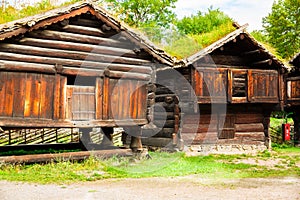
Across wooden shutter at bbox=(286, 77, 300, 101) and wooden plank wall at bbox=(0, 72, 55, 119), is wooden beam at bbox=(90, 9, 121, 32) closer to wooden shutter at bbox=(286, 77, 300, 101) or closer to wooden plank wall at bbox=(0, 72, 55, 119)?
wooden plank wall at bbox=(0, 72, 55, 119)

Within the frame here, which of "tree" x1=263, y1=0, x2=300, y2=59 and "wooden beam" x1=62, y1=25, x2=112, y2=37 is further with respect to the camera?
"tree" x1=263, y1=0, x2=300, y2=59

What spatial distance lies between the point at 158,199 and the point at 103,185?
201cm

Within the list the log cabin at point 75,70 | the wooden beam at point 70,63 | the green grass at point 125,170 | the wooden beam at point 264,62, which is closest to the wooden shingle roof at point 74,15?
the log cabin at point 75,70

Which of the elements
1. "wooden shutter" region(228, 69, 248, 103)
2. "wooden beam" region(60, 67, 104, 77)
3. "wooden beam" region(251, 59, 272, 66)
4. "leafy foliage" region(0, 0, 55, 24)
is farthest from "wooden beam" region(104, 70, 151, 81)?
"leafy foliage" region(0, 0, 55, 24)

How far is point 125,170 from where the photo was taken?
1228 cm

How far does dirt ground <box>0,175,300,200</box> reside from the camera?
8594mm

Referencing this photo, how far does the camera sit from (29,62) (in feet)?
39.4

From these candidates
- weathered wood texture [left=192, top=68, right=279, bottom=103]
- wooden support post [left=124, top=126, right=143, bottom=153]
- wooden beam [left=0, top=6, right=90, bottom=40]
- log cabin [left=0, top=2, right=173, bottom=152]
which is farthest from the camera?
weathered wood texture [left=192, top=68, right=279, bottom=103]

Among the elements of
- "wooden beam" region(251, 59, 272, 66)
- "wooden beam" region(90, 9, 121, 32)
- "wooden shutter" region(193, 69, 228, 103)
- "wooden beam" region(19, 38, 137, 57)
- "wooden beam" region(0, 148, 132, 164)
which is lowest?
"wooden beam" region(0, 148, 132, 164)

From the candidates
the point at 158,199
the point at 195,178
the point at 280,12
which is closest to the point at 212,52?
the point at 195,178

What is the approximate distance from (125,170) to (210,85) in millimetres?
6580

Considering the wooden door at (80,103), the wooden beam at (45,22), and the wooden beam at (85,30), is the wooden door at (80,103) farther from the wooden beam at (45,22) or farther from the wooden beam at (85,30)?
the wooden beam at (45,22)

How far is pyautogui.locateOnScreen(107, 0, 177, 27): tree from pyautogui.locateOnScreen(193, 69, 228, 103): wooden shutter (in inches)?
1161

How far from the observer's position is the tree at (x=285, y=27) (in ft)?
134
